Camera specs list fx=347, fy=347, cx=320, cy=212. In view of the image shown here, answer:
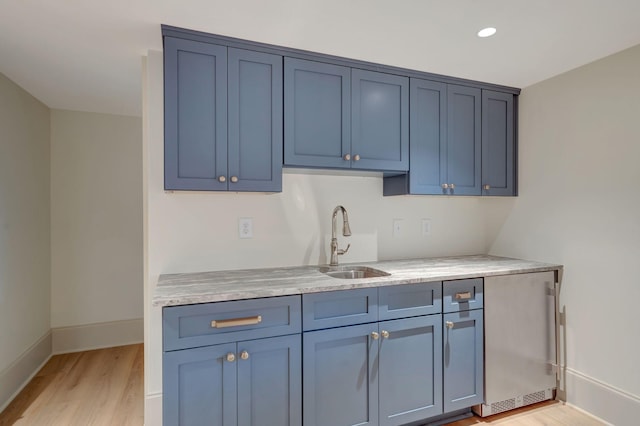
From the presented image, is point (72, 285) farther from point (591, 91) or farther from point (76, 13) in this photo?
point (591, 91)

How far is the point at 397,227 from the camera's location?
269 cm

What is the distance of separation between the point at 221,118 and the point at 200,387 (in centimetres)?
133

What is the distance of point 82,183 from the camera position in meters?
3.25

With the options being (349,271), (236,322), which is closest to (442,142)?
(349,271)

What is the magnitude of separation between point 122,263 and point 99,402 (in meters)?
1.34

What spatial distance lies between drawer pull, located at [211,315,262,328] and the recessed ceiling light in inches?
72.1

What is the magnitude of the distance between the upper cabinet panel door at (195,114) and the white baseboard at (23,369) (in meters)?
1.98

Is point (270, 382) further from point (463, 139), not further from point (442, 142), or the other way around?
point (463, 139)

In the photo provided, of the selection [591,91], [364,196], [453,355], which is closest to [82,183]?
[364,196]

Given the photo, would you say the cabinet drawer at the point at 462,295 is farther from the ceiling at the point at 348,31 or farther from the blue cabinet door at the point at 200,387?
the ceiling at the point at 348,31

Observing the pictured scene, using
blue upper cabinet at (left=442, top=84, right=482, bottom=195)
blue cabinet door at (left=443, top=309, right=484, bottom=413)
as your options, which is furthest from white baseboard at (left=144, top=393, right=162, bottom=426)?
blue upper cabinet at (left=442, top=84, right=482, bottom=195)

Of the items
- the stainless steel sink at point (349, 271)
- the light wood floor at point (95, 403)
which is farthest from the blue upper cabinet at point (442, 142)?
the light wood floor at point (95, 403)

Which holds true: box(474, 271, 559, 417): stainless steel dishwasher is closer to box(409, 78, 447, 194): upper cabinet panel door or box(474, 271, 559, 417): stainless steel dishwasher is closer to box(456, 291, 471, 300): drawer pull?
box(456, 291, 471, 300): drawer pull

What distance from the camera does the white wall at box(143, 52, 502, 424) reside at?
78.0 inches
